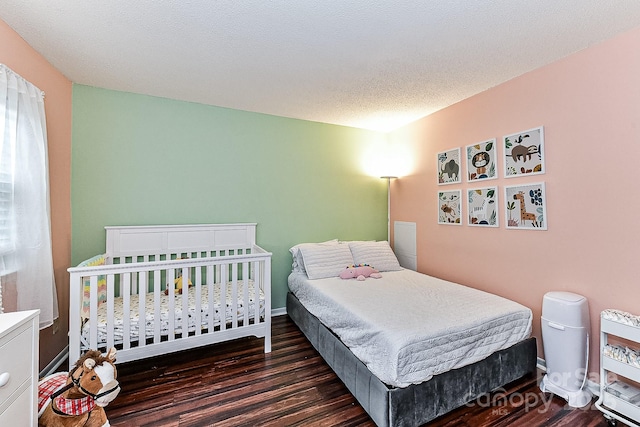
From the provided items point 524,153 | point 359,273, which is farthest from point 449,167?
point 359,273

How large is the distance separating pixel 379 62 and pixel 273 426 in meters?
2.73

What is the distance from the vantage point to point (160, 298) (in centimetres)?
237

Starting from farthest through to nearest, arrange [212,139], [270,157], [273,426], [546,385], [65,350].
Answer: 1. [270,157]
2. [212,139]
3. [65,350]
4. [546,385]
5. [273,426]

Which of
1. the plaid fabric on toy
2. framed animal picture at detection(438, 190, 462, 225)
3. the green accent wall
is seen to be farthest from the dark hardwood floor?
framed animal picture at detection(438, 190, 462, 225)

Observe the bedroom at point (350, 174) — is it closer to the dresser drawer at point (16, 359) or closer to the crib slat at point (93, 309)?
the crib slat at point (93, 309)

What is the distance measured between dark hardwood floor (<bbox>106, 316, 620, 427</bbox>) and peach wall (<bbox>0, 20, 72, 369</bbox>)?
0.64 m

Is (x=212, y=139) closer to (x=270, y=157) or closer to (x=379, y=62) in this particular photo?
(x=270, y=157)

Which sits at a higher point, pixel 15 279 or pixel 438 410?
pixel 15 279

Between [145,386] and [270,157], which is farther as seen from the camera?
[270,157]

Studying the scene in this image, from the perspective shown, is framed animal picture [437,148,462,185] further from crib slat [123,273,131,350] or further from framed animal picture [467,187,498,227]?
crib slat [123,273,131,350]

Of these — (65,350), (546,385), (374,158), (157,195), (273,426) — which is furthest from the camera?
(374,158)

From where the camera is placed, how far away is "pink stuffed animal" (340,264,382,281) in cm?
295

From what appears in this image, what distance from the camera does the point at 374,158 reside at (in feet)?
13.1

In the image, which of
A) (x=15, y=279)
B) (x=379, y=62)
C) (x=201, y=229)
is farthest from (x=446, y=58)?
(x=15, y=279)
